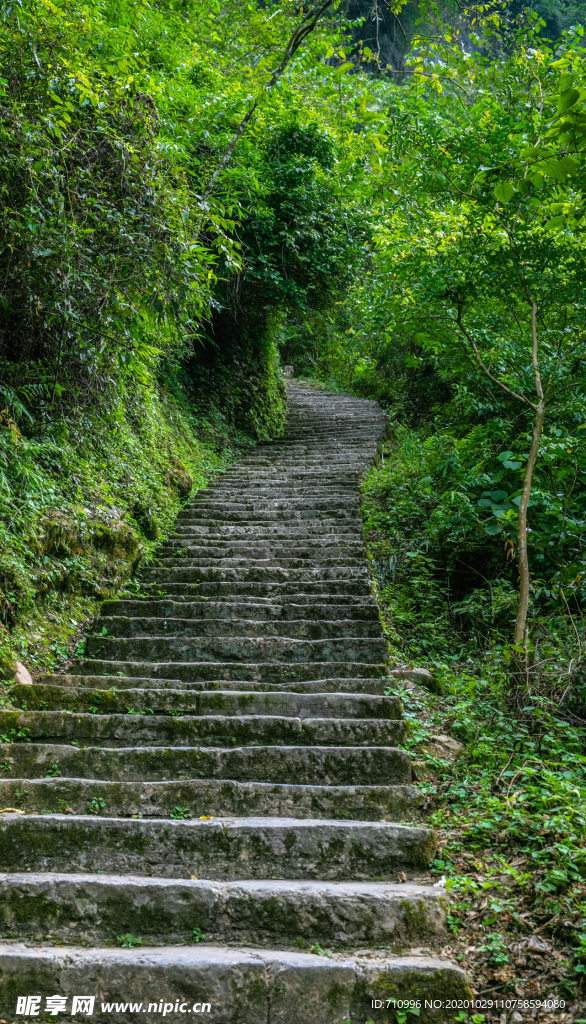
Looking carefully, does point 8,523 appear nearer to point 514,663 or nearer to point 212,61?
point 514,663

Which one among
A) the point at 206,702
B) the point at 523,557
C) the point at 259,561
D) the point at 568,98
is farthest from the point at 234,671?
the point at 568,98

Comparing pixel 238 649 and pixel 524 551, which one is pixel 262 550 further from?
A: pixel 524 551

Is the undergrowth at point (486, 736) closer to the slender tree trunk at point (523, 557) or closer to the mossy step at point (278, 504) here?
the slender tree trunk at point (523, 557)

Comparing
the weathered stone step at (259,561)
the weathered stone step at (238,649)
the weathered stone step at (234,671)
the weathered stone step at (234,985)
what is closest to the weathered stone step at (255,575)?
the weathered stone step at (259,561)

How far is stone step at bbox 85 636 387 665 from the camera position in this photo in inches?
166

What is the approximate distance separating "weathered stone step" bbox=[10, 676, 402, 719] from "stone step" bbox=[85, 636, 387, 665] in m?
0.66

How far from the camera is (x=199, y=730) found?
3.29 metres

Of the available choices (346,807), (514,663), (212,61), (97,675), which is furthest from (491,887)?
(212,61)

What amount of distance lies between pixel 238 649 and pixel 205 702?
0.77m

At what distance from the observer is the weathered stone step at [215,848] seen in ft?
8.20

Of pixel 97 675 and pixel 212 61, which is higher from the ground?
pixel 212 61

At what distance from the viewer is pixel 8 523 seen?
3.88 m

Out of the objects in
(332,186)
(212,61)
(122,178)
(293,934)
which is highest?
(212,61)

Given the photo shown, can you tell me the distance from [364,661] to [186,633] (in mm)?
1395
